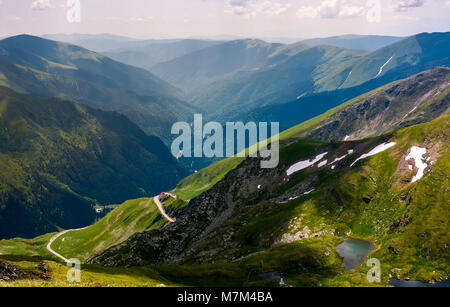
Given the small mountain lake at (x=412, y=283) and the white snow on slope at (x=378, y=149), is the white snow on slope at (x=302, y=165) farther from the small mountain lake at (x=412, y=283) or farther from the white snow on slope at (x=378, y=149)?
the small mountain lake at (x=412, y=283)

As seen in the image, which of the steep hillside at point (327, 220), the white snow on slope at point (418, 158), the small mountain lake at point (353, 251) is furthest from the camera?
the white snow on slope at point (418, 158)

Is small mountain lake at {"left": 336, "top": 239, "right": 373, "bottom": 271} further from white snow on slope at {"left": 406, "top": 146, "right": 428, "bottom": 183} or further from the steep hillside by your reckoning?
white snow on slope at {"left": 406, "top": 146, "right": 428, "bottom": 183}

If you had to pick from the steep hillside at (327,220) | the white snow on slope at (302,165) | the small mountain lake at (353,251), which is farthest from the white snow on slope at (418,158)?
the white snow on slope at (302,165)

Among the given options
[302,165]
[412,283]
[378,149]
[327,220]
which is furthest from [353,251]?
[302,165]
